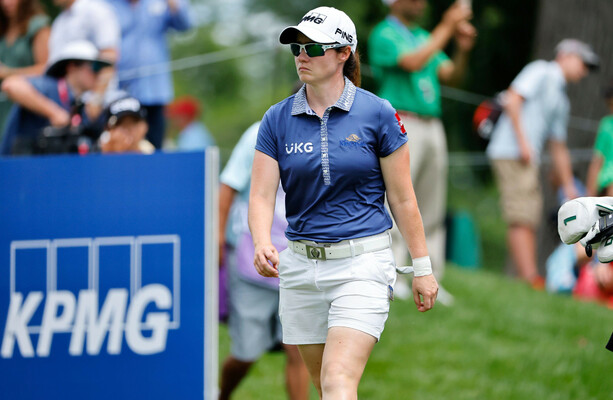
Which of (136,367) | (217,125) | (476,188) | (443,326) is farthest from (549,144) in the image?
(136,367)

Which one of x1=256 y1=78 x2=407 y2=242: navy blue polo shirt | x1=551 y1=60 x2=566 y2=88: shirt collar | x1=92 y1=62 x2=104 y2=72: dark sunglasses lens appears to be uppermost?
x1=551 y1=60 x2=566 y2=88: shirt collar

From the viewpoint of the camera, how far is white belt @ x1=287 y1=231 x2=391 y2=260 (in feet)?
13.4

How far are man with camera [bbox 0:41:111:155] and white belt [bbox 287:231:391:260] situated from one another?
3399 mm

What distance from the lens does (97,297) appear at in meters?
5.52

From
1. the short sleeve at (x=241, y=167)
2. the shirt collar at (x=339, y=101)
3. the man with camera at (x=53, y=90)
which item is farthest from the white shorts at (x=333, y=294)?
the man with camera at (x=53, y=90)

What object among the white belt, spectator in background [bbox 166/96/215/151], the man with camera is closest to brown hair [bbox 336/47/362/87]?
the white belt

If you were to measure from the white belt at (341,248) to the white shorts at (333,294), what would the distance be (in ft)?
0.08

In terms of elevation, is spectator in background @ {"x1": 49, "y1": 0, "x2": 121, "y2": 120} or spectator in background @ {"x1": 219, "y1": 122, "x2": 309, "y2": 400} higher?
spectator in background @ {"x1": 49, "y1": 0, "x2": 121, "y2": 120}

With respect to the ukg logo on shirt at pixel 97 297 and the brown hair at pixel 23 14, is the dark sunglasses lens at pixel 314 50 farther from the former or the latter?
the brown hair at pixel 23 14

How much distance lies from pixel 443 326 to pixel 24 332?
11.8 feet

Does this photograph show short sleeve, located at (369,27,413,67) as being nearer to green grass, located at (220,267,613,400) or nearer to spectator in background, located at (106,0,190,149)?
spectator in background, located at (106,0,190,149)

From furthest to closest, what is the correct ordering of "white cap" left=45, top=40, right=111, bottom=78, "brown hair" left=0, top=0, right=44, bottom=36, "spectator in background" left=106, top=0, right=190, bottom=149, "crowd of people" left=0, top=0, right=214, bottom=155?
"spectator in background" left=106, top=0, right=190, bottom=149
"brown hair" left=0, top=0, right=44, bottom=36
"white cap" left=45, top=40, right=111, bottom=78
"crowd of people" left=0, top=0, right=214, bottom=155

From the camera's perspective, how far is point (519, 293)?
345 inches

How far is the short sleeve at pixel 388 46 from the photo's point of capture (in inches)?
301
